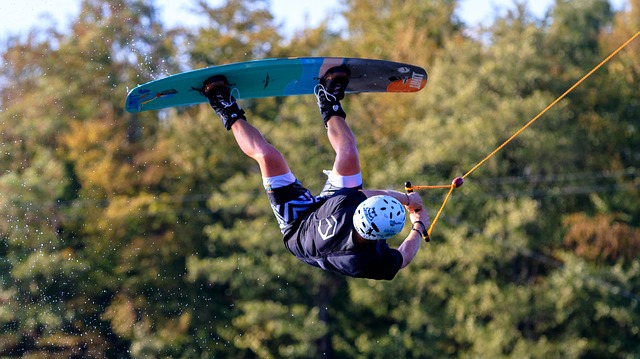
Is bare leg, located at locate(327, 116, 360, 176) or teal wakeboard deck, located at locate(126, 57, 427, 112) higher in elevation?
teal wakeboard deck, located at locate(126, 57, 427, 112)

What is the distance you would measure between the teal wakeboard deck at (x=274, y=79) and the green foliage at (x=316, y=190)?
1130cm

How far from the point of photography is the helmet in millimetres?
5906

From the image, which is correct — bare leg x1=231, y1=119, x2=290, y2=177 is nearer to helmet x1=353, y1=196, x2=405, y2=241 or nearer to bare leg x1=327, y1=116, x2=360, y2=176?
bare leg x1=327, y1=116, x2=360, y2=176

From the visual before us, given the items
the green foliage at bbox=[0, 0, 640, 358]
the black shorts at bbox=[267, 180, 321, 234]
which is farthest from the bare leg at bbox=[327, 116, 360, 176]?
the green foliage at bbox=[0, 0, 640, 358]

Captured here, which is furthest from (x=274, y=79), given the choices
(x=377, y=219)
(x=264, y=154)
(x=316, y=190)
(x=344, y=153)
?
(x=316, y=190)

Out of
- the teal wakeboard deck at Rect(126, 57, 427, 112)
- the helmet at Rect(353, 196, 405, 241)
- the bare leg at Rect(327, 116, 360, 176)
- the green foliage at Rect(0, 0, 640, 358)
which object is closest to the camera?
the helmet at Rect(353, 196, 405, 241)

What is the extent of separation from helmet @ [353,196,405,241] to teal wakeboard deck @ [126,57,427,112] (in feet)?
5.70

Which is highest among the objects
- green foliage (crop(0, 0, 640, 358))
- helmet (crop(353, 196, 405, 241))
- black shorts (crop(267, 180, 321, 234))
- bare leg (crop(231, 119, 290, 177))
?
green foliage (crop(0, 0, 640, 358))

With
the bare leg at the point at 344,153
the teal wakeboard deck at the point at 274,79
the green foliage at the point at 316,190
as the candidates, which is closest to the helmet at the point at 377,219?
the bare leg at the point at 344,153

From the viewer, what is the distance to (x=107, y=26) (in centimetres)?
2347

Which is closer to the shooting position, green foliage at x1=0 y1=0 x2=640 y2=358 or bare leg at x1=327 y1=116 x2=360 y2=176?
bare leg at x1=327 y1=116 x2=360 y2=176

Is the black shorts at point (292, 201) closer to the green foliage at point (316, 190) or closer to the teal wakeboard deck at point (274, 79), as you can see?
the teal wakeboard deck at point (274, 79)

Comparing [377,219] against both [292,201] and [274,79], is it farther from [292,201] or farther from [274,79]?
[274,79]

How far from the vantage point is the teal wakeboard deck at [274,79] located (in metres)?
7.51
